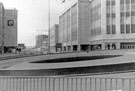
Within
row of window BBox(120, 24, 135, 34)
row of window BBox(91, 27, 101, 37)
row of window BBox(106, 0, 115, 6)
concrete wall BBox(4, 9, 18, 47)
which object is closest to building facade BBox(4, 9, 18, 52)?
concrete wall BBox(4, 9, 18, 47)

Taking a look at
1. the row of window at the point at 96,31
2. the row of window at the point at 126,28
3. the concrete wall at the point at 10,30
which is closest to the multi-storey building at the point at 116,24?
the row of window at the point at 126,28

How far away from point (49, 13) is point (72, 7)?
4306cm

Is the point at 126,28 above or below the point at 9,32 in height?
below

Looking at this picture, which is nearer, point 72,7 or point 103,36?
point 103,36

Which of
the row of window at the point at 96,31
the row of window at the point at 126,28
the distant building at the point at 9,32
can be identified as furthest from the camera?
the distant building at the point at 9,32

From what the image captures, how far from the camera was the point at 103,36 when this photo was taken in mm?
62188

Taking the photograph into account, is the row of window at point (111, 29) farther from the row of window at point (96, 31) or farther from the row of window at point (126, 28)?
the row of window at point (96, 31)

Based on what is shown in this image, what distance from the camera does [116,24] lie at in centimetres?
6159

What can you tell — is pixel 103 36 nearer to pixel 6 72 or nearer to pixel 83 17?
pixel 83 17

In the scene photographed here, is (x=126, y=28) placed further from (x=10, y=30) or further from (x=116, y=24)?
(x=10, y=30)

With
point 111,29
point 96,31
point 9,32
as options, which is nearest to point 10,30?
point 9,32

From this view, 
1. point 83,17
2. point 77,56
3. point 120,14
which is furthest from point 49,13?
point 83,17

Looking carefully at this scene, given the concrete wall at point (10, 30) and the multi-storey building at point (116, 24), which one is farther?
the concrete wall at point (10, 30)

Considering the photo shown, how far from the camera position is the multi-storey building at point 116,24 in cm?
6012
